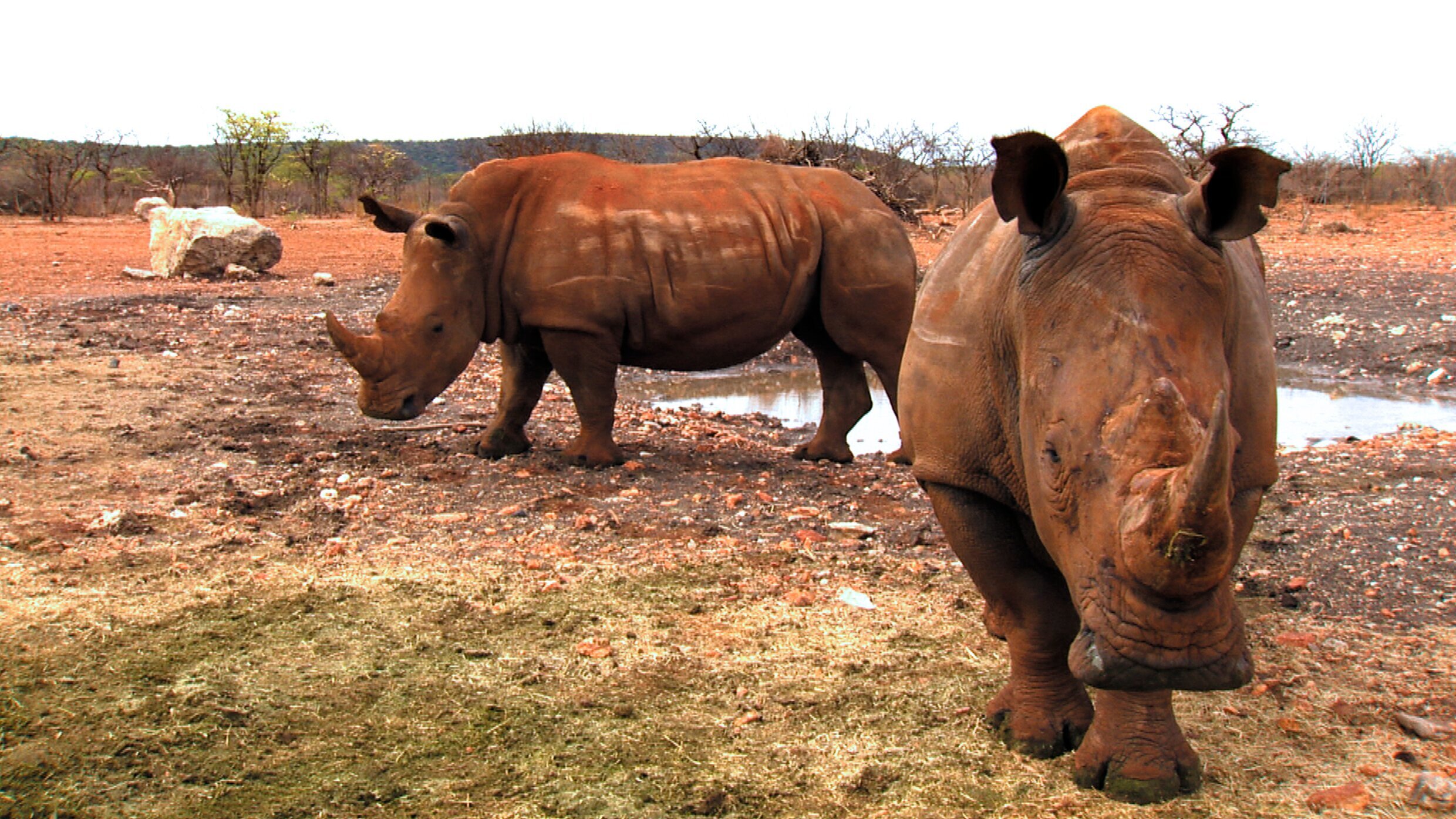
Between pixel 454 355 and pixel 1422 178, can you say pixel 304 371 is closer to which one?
pixel 454 355

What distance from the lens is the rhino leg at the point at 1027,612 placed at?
Answer: 364 cm

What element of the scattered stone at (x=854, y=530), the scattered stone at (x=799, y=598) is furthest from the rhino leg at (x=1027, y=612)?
the scattered stone at (x=854, y=530)

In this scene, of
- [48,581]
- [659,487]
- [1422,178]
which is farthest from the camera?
[1422,178]

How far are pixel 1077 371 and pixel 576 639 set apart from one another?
2424 mm

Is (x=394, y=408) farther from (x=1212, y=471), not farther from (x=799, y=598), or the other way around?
(x=1212, y=471)

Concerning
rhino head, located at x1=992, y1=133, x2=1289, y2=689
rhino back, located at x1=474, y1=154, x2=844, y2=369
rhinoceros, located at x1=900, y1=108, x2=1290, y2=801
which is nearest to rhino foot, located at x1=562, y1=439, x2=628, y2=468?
rhino back, located at x1=474, y1=154, x2=844, y2=369

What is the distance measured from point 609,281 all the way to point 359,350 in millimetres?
1475

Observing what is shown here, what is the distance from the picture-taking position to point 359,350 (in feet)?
23.8

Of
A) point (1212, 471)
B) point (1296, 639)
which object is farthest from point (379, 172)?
point (1212, 471)

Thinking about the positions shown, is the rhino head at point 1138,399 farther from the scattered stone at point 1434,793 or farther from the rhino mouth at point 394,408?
the rhino mouth at point 394,408

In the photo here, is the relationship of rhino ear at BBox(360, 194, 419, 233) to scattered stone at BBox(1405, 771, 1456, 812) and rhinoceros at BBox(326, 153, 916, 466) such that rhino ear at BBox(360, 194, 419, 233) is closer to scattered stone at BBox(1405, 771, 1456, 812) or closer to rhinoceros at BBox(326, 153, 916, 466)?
rhinoceros at BBox(326, 153, 916, 466)

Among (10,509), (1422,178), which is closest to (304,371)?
(10,509)

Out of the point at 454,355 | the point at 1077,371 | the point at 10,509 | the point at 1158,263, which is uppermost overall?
the point at 1158,263

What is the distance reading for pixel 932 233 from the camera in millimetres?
24953
